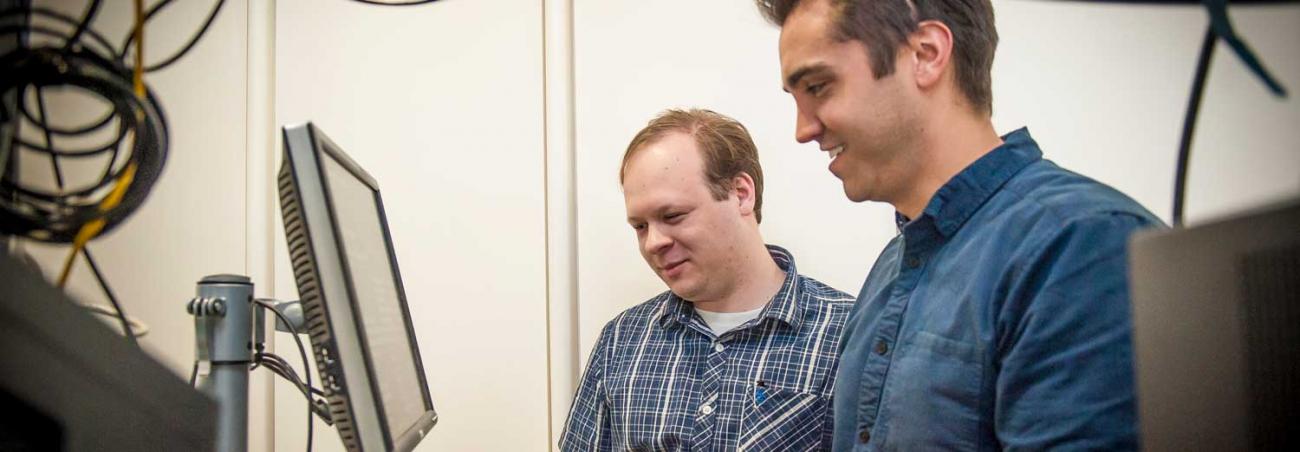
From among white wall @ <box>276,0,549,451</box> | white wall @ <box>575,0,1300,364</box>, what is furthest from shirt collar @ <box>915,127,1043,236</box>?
white wall @ <box>276,0,549,451</box>

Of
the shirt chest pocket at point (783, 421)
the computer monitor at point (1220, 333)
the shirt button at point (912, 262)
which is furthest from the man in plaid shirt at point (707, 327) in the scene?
the computer monitor at point (1220, 333)

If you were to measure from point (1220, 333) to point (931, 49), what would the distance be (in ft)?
2.32

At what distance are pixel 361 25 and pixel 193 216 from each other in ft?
1.80

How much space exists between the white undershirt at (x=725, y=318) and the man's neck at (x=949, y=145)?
697 millimetres

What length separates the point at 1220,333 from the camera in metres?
0.31

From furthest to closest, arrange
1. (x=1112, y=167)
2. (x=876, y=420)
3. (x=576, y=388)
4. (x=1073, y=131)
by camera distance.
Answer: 1. (x=576, y=388)
2. (x=1073, y=131)
3. (x=1112, y=167)
4. (x=876, y=420)

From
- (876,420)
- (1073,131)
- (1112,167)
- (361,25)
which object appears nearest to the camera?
(876,420)

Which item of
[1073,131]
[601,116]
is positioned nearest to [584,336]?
[601,116]

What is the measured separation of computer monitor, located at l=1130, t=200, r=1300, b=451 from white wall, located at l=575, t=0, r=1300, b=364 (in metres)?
0.84

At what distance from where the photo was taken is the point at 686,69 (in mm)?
1867

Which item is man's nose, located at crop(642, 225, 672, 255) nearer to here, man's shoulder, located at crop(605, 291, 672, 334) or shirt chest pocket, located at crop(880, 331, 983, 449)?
man's shoulder, located at crop(605, 291, 672, 334)

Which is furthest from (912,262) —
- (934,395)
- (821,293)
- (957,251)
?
(821,293)

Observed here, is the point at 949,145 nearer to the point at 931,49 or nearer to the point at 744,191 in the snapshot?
the point at 931,49

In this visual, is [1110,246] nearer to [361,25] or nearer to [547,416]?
[547,416]
